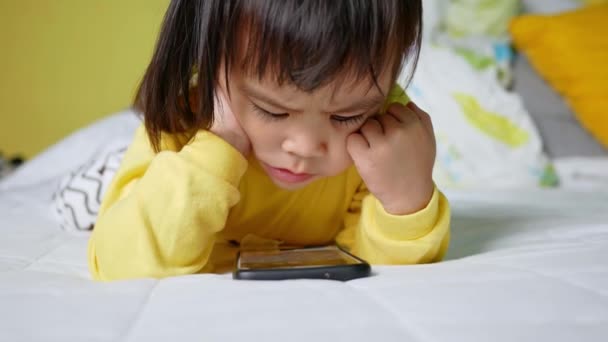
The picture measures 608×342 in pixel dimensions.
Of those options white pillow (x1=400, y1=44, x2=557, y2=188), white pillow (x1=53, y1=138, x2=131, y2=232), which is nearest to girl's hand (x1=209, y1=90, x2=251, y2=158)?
white pillow (x1=53, y1=138, x2=131, y2=232)

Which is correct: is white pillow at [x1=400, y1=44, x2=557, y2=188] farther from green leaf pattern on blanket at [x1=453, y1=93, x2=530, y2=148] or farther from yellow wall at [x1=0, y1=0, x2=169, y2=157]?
yellow wall at [x1=0, y1=0, x2=169, y2=157]

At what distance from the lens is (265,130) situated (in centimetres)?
69

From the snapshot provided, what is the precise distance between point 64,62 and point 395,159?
4.94 feet

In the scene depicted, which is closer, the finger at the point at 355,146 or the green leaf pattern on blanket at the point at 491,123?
the finger at the point at 355,146

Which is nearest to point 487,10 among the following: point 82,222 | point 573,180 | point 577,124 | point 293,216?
point 577,124

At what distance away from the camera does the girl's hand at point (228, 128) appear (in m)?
0.73

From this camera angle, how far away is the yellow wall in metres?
1.92

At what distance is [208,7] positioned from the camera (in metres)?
0.66

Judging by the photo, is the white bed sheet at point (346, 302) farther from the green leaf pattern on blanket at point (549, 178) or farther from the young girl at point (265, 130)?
the green leaf pattern on blanket at point (549, 178)

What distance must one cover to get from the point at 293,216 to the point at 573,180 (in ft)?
2.91

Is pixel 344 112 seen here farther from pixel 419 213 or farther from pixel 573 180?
pixel 573 180

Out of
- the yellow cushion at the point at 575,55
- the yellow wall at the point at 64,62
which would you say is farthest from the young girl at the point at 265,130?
the yellow wall at the point at 64,62

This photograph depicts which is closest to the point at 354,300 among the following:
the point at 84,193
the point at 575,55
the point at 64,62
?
the point at 84,193

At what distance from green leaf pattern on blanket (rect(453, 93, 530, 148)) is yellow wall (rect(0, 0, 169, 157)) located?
3.14 feet
